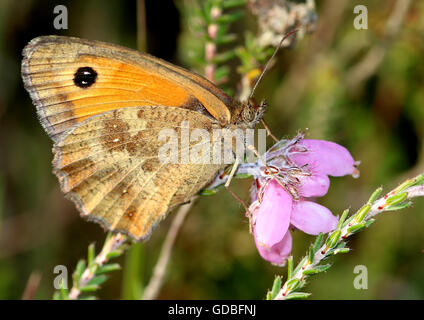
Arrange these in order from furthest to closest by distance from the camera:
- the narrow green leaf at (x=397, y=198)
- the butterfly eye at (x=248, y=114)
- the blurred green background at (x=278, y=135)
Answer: the blurred green background at (x=278, y=135)
the butterfly eye at (x=248, y=114)
the narrow green leaf at (x=397, y=198)

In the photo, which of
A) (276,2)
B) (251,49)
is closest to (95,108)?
(251,49)

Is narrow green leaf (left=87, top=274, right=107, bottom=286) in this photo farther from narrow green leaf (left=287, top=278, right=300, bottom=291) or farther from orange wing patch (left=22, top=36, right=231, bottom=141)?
narrow green leaf (left=287, top=278, right=300, bottom=291)

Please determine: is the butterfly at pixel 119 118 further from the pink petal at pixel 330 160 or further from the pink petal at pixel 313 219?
the pink petal at pixel 313 219

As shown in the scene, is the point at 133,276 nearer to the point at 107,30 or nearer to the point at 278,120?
the point at 278,120

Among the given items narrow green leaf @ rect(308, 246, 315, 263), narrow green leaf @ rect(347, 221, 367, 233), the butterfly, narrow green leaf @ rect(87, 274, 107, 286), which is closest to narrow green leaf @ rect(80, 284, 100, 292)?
narrow green leaf @ rect(87, 274, 107, 286)

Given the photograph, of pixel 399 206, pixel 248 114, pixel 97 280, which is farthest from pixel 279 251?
pixel 97 280

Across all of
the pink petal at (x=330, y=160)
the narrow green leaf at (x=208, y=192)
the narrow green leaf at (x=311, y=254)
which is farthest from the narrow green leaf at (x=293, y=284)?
the narrow green leaf at (x=208, y=192)

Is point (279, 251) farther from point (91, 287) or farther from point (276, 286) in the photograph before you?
point (91, 287)
